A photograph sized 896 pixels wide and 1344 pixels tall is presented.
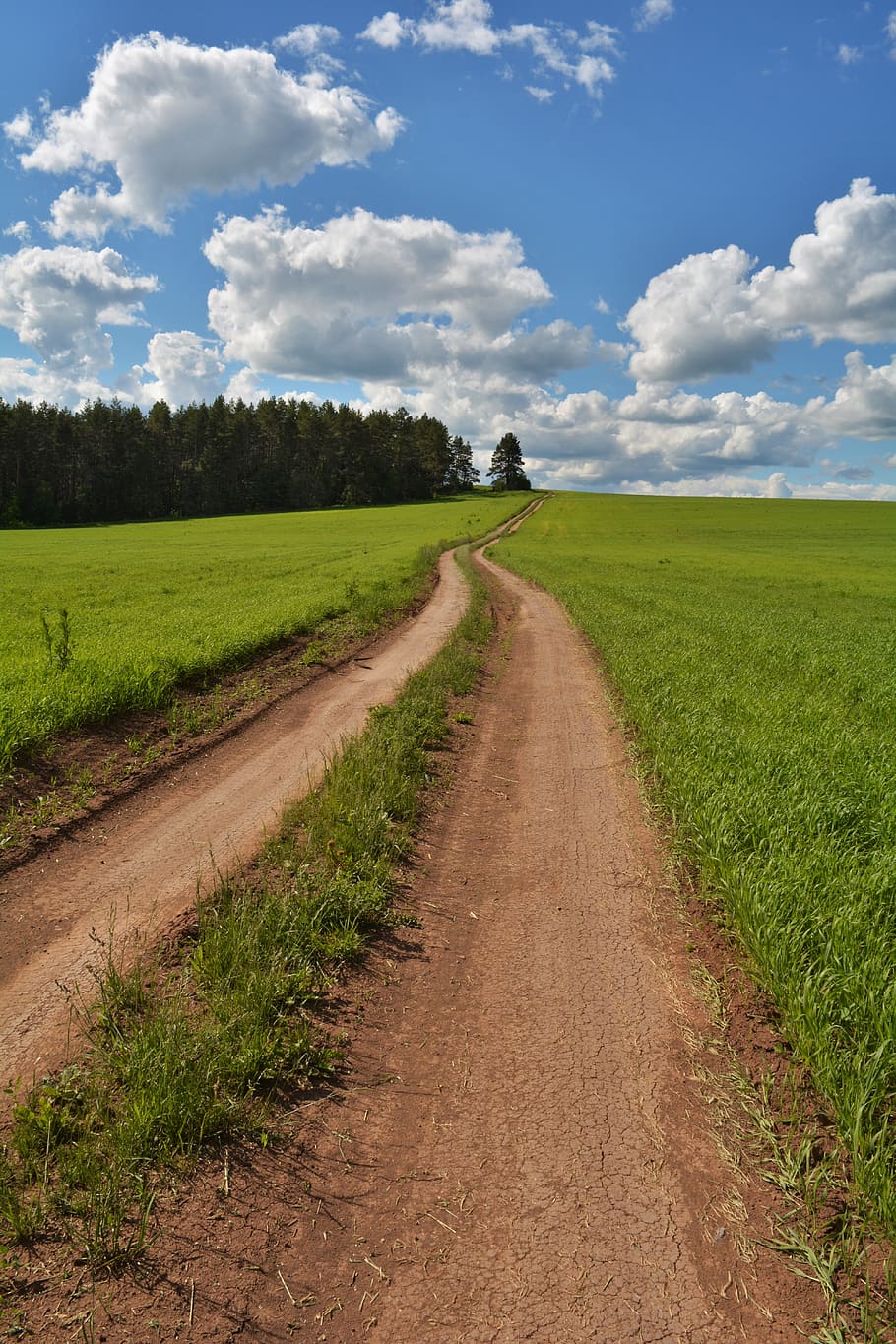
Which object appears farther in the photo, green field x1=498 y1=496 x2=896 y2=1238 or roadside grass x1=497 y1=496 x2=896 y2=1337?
green field x1=498 y1=496 x2=896 y2=1238

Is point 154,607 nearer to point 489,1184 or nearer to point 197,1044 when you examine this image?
point 197,1044

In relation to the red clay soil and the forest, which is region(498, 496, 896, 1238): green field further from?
the forest

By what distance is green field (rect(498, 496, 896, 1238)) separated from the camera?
3795 mm

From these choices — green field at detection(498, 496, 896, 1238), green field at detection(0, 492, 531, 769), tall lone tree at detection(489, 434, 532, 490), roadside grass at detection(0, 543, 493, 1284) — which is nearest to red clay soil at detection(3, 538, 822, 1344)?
roadside grass at detection(0, 543, 493, 1284)

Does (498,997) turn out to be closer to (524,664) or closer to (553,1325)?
(553,1325)

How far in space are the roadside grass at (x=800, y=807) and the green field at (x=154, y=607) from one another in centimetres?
798

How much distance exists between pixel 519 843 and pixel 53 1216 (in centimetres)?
486

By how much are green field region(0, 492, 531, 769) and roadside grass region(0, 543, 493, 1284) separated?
4.55 m

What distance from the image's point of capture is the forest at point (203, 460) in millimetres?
85875

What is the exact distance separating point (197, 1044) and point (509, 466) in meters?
142

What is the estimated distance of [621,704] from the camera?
12.1 meters

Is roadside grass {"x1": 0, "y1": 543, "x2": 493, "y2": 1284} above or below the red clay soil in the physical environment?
above

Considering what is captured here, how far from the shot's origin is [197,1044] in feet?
12.5

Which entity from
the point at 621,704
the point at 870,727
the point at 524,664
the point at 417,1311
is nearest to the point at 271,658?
the point at 524,664
